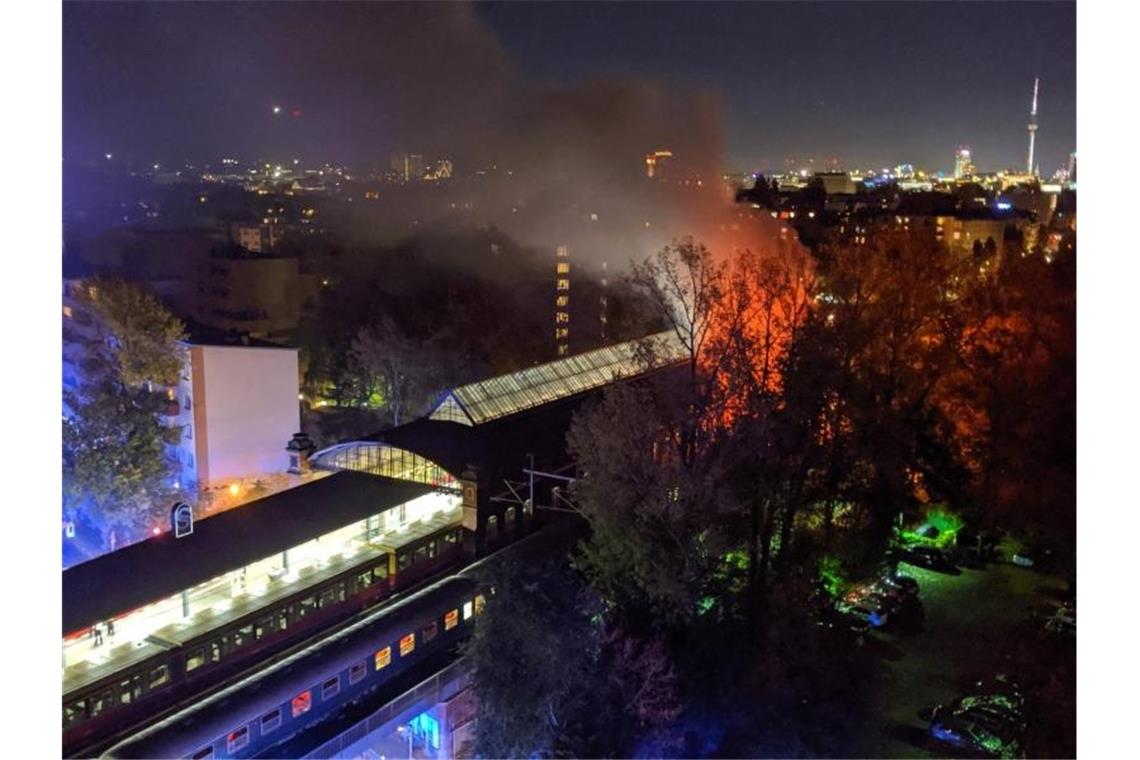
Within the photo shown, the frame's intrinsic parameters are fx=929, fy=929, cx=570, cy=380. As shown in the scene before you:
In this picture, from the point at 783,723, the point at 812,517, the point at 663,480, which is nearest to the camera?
the point at 783,723

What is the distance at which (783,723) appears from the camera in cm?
436

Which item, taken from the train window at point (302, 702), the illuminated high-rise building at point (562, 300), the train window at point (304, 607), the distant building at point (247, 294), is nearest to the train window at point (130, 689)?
the train window at point (302, 702)

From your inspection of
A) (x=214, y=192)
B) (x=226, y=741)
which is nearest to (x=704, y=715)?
(x=226, y=741)

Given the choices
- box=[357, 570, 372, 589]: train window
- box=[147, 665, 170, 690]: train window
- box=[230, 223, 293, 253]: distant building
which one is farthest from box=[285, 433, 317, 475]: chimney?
box=[230, 223, 293, 253]: distant building

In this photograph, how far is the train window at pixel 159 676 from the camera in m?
4.14

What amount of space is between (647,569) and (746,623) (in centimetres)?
70

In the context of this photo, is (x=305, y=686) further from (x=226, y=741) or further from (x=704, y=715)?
(x=704, y=715)

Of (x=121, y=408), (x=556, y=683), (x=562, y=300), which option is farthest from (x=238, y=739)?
(x=562, y=300)

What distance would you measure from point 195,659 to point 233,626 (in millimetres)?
227

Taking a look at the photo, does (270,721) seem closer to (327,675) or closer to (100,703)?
(327,675)

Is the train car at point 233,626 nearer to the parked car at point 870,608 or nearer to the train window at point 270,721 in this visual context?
the train window at point 270,721

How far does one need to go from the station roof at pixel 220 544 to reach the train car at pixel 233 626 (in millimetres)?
28

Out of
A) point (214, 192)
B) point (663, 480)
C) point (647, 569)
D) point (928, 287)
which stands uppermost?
point (214, 192)

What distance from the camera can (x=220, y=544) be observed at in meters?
4.80
